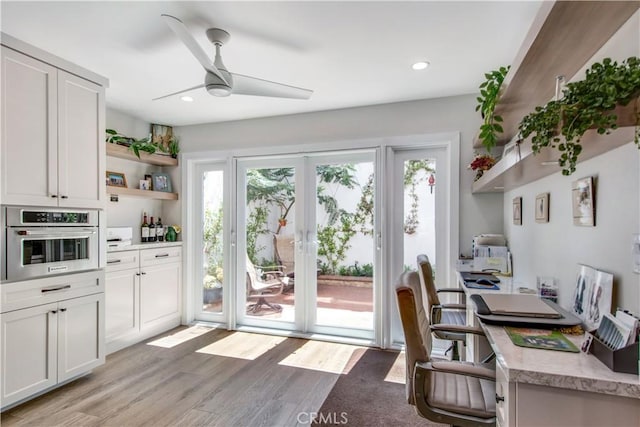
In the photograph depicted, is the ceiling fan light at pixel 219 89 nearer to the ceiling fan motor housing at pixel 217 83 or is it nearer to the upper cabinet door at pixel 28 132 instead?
the ceiling fan motor housing at pixel 217 83

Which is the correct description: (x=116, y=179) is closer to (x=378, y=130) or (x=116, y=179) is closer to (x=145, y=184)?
(x=145, y=184)

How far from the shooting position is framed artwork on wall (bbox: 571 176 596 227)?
145cm

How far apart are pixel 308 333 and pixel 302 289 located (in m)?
0.49

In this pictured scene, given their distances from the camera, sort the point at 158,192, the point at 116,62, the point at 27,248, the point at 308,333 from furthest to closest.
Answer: the point at 158,192, the point at 308,333, the point at 116,62, the point at 27,248

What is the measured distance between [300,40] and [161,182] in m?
2.81

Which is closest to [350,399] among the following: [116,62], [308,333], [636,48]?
[308,333]

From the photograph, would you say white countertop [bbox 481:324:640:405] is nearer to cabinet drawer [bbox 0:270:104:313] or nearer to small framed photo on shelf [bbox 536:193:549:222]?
small framed photo on shelf [bbox 536:193:549:222]

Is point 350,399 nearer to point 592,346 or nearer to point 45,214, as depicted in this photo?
point 592,346

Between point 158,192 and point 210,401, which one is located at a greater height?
point 158,192

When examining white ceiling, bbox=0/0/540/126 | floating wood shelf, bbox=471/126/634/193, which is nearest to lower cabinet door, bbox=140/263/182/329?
white ceiling, bbox=0/0/540/126

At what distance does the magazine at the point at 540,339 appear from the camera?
1.16 metres

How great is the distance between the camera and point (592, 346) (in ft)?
3.60

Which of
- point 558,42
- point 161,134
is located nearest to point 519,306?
point 558,42

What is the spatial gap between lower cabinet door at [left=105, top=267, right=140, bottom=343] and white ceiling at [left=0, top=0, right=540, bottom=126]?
5.95 feet
